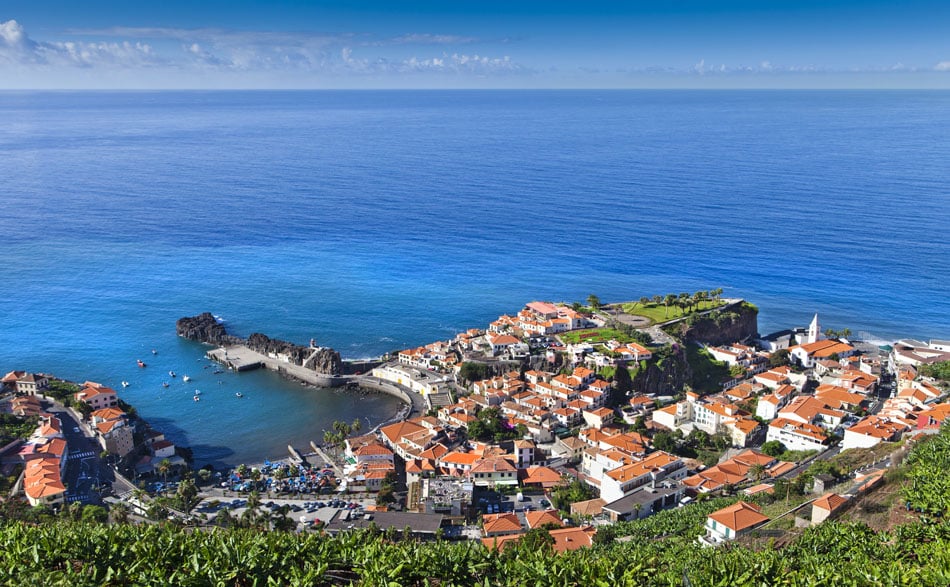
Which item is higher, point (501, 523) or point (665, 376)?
point (665, 376)

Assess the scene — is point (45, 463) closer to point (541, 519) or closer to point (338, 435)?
point (338, 435)

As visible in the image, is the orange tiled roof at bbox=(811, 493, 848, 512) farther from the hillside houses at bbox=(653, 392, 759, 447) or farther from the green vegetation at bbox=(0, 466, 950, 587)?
the hillside houses at bbox=(653, 392, 759, 447)

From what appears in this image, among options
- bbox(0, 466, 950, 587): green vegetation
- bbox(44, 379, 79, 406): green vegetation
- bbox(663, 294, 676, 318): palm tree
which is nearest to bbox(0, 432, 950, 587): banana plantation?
bbox(0, 466, 950, 587): green vegetation

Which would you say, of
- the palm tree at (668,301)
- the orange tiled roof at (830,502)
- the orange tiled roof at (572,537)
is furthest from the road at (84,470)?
the palm tree at (668,301)

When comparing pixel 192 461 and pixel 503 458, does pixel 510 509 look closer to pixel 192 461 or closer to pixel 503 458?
pixel 503 458

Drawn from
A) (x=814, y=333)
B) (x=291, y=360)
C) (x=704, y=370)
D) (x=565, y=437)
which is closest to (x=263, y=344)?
(x=291, y=360)

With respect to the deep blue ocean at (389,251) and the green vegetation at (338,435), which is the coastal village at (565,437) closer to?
the green vegetation at (338,435)
